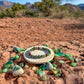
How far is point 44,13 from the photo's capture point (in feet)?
37.6

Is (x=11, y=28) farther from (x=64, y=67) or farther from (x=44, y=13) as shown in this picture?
(x=44, y=13)

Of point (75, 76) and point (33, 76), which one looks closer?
point (75, 76)

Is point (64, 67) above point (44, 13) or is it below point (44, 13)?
below

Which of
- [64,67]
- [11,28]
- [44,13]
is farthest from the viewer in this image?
[44,13]

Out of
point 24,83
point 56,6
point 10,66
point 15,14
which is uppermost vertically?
point 56,6

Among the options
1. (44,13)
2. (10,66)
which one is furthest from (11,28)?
(44,13)

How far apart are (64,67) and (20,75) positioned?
4.00ft

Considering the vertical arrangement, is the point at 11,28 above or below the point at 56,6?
below

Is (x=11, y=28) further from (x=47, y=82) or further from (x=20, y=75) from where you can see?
(x=47, y=82)

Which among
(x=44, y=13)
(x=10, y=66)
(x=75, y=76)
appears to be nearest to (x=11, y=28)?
(x=10, y=66)

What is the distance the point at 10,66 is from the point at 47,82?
1.19 metres

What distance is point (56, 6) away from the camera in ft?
40.2

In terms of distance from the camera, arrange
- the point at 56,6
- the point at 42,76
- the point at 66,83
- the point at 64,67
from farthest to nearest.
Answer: the point at 56,6
the point at 64,67
the point at 42,76
the point at 66,83

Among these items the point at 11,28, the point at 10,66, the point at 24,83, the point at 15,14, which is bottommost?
the point at 24,83
